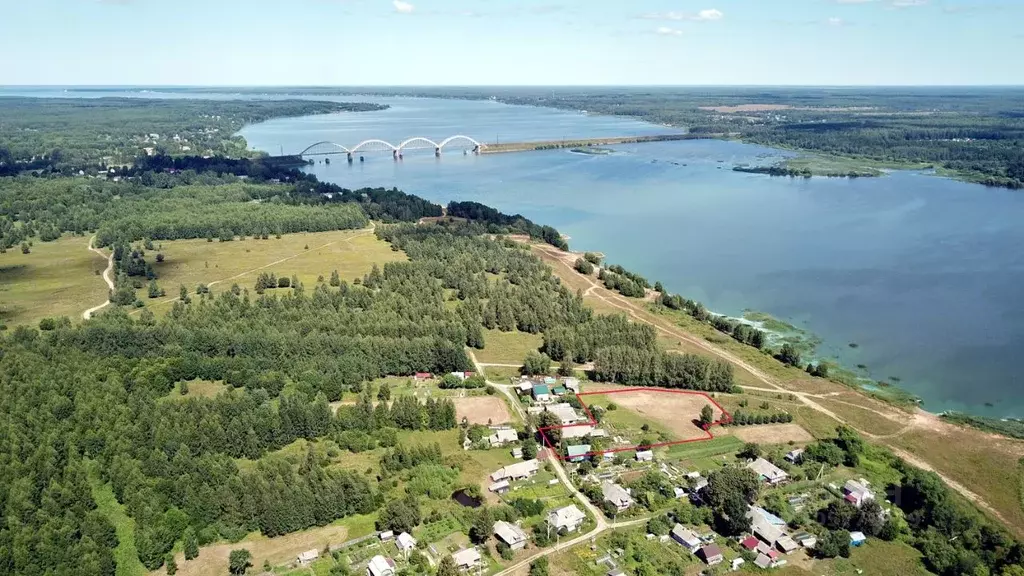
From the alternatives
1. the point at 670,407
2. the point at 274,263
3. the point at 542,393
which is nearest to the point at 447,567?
the point at 542,393

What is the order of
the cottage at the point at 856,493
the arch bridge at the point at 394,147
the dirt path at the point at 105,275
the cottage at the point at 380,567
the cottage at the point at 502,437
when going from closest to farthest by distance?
the cottage at the point at 380,567 → the cottage at the point at 856,493 → the cottage at the point at 502,437 → the dirt path at the point at 105,275 → the arch bridge at the point at 394,147

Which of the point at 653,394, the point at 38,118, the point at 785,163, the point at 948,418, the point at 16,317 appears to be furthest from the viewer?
the point at 38,118

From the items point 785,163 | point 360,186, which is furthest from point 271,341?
point 785,163

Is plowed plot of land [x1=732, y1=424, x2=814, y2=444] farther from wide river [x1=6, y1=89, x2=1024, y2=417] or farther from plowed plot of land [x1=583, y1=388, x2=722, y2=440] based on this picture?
wide river [x1=6, y1=89, x2=1024, y2=417]

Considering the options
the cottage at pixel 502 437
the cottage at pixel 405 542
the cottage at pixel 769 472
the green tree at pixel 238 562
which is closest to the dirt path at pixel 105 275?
the green tree at pixel 238 562

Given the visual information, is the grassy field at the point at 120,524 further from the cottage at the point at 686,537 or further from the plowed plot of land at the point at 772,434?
the plowed plot of land at the point at 772,434

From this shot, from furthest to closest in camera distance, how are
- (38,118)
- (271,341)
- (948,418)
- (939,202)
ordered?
(38,118) → (939,202) → (271,341) → (948,418)

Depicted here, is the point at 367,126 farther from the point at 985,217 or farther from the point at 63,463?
the point at 63,463

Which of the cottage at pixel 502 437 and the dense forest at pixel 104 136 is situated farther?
the dense forest at pixel 104 136
